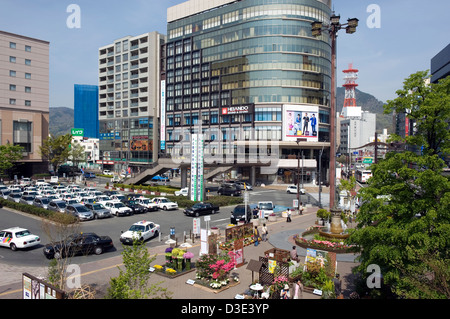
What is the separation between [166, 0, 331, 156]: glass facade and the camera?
79438 mm

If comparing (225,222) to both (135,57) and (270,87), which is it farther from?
(135,57)

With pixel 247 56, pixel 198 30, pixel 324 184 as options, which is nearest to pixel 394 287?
pixel 324 184

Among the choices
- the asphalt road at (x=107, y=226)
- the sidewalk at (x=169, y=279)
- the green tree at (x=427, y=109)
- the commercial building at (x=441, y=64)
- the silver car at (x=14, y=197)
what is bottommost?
the asphalt road at (x=107, y=226)

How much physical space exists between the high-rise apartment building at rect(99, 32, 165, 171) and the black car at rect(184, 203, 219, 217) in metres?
66.0

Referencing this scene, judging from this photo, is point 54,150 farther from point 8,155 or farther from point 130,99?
point 130,99

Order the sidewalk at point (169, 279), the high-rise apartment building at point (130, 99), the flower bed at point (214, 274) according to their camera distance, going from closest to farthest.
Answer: the sidewalk at point (169, 279) → the flower bed at point (214, 274) → the high-rise apartment building at point (130, 99)

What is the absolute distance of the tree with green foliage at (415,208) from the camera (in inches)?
461

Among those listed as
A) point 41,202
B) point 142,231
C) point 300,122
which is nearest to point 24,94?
point 41,202

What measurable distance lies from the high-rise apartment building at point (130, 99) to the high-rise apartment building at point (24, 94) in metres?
30.1

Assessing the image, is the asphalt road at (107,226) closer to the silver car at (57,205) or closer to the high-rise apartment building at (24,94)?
the silver car at (57,205)

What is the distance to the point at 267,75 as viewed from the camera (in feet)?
263

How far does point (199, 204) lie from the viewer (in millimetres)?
39906

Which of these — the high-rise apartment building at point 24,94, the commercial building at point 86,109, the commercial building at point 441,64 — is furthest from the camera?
the commercial building at point 86,109

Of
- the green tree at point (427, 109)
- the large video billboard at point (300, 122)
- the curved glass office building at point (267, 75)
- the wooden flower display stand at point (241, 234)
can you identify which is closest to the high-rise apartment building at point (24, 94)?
the curved glass office building at point (267, 75)
